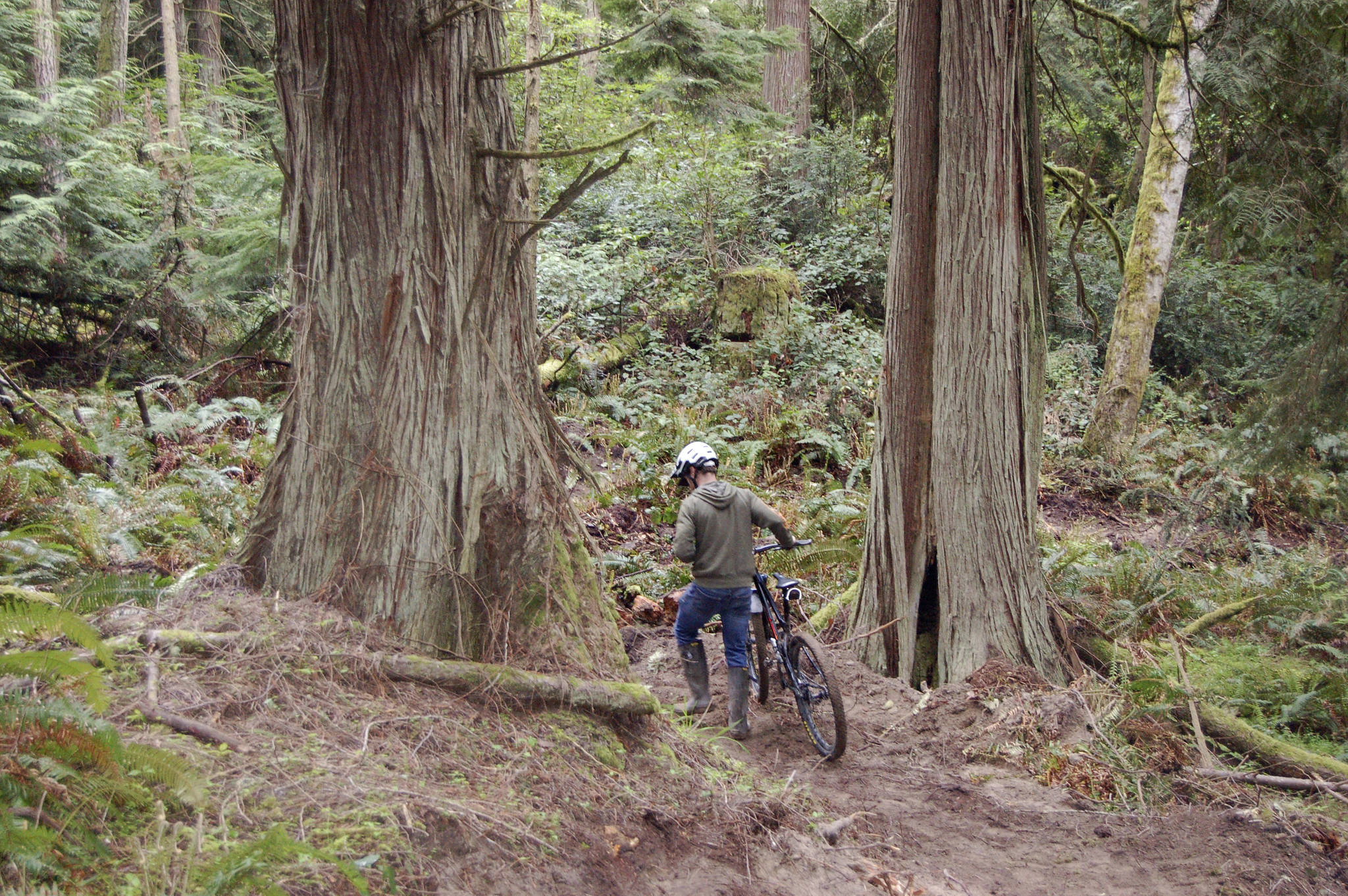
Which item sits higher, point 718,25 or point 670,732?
point 718,25

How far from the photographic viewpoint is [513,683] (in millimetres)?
4023

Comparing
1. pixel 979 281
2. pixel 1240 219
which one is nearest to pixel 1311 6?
pixel 1240 219

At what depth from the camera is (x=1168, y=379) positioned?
17406mm

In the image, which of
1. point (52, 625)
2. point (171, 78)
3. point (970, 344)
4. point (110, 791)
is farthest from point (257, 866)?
point (171, 78)

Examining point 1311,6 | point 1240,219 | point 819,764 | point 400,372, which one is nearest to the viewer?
point 400,372

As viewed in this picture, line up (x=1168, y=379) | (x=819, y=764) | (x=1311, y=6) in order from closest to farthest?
(x=819, y=764), (x=1311, y=6), (x=1168, y=379)

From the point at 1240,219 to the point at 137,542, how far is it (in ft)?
37.1

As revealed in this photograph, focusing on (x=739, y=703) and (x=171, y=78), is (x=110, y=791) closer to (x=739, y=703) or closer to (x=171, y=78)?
(x=739, y=703)

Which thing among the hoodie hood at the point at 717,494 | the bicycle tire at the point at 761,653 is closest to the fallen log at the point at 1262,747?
the bicycle tire at the point at 761,653

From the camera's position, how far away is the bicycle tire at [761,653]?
6.43 metres

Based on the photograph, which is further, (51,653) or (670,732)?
(670,732)

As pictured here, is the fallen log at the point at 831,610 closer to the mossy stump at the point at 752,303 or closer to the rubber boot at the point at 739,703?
the rubber boot at the point at 739,703

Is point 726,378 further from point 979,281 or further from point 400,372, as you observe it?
point 400,372

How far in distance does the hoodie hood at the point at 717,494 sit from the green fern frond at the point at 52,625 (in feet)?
12.1
